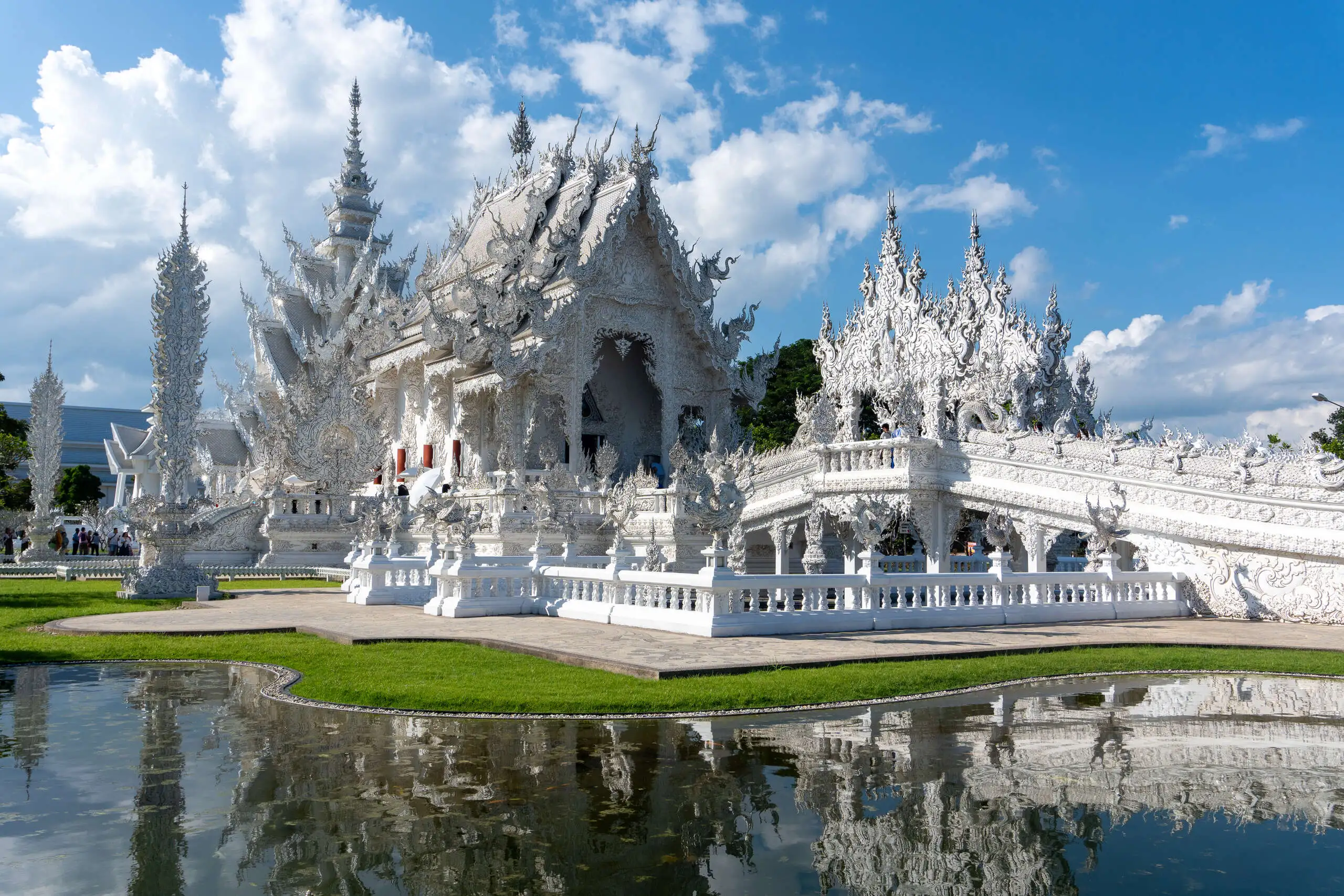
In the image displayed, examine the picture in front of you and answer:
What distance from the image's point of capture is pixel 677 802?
511cm

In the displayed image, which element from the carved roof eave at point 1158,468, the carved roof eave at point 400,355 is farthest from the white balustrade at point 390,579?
the carved roof eave at point 400,355

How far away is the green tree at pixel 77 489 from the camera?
55406 mm

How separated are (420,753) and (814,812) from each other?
7.96 ft

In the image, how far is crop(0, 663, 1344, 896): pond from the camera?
412 cm

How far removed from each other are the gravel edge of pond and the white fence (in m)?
3.24

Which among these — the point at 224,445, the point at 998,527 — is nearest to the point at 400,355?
the point at 224,445

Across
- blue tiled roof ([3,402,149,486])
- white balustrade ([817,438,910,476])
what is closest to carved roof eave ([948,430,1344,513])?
white balustrade ([817,438,910,476])

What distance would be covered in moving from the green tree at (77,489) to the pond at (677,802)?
54569 millimetres

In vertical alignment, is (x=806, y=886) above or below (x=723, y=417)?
below

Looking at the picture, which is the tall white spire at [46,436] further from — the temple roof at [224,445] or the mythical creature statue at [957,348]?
the mythical creature statue at [957,348]

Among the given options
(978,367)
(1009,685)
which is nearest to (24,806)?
(1009,685)

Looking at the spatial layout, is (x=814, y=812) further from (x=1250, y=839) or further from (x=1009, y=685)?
(x=1009, y=685)

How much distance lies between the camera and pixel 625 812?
4918 millimetres

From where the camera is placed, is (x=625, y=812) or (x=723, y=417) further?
(x=723, y=417)
